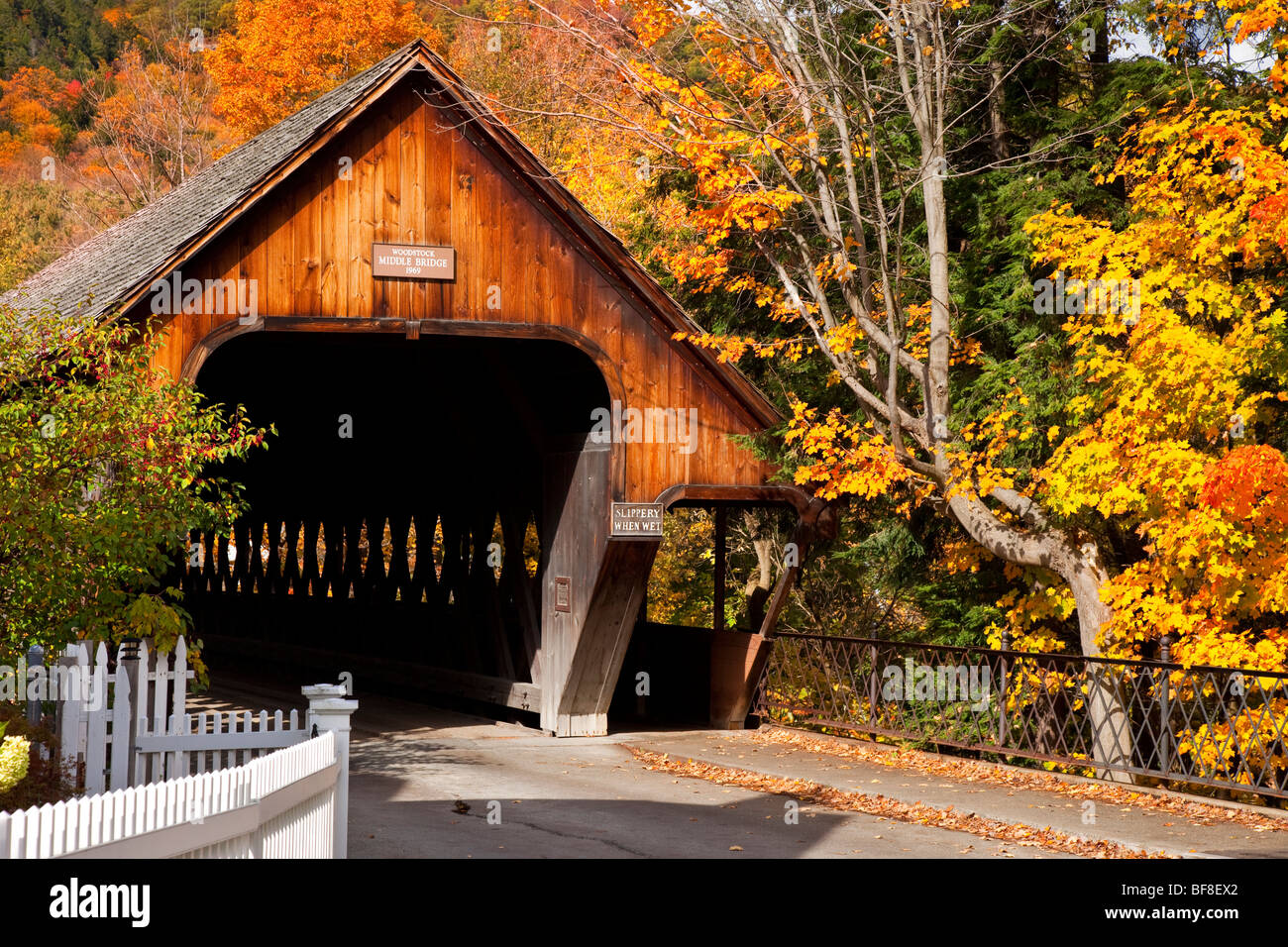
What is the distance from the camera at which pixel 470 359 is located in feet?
62.2

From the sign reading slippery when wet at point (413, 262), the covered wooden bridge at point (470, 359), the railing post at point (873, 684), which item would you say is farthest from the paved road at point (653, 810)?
the sign reading slippery when wet at point (413, 262)

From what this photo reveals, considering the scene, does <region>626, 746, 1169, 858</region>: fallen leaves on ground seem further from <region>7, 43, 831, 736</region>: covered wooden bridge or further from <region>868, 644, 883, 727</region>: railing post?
<region>7, 43, 831, 736</region>: covered wooden bridge

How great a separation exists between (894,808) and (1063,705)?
5.52m

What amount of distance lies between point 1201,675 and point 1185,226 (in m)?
4.17

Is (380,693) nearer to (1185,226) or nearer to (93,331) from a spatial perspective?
(93,331)

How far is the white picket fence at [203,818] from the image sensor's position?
480 cm

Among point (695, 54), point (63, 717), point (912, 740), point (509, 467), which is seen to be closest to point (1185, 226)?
point (912, 740)

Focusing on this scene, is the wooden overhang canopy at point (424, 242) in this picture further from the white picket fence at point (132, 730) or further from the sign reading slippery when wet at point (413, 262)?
the white picket fence at point (132, 730)

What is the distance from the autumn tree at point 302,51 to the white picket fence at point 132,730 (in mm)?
31918

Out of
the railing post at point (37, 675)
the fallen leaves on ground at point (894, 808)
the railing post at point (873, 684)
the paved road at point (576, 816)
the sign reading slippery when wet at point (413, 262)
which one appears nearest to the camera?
the railing post at point (37, 675)

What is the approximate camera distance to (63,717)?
920cm

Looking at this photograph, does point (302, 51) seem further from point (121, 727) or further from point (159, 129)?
point (121, 727)

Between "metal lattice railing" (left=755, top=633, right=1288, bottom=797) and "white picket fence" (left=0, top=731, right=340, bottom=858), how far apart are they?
298 inches

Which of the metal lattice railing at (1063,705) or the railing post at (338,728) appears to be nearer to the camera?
the railing post at (338,728)
